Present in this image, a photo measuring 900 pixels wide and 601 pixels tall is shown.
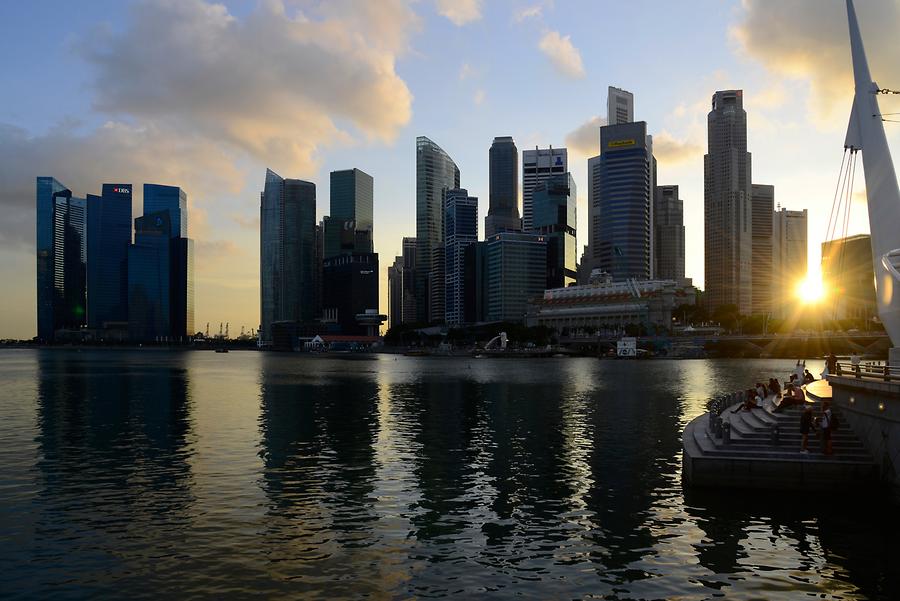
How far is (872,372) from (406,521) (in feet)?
88.0

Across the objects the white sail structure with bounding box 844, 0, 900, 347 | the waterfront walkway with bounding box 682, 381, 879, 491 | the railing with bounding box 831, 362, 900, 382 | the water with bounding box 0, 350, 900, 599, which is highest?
the white sail structure with bounding box 844, 0, 900, 347

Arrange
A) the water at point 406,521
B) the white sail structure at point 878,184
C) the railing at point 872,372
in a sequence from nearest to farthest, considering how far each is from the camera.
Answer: the water at point 406,521 → the railing at point 872,372 → the white sail structure at point 878,184

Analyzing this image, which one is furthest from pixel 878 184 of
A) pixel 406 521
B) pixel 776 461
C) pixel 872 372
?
pixel 406 521

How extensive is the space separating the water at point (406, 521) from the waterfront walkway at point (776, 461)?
1.50m

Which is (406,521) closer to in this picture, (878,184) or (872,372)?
(872,372)

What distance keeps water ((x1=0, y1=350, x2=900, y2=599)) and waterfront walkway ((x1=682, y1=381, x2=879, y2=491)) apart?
59.1 inches

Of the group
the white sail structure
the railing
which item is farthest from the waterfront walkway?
the white sail structure

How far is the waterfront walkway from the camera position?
33.1 meters

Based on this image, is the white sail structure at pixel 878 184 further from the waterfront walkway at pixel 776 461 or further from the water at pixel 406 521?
the water at pixel 406 521

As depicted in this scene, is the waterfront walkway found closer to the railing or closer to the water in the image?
the water

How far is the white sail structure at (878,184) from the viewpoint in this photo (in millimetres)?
43406

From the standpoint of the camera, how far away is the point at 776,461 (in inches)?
1334

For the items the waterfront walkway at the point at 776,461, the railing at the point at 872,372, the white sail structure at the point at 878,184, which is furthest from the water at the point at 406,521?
the white sail structure at the point at 878,184

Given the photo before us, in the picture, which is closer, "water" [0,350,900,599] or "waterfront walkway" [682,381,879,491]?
"water" [0,350,900,599]
